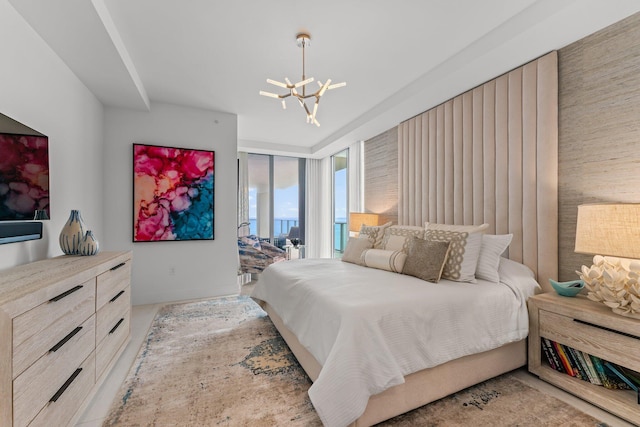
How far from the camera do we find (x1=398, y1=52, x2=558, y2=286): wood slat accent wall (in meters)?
2.36

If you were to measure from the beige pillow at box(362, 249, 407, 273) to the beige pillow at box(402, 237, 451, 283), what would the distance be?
6cm

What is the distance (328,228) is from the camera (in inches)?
259

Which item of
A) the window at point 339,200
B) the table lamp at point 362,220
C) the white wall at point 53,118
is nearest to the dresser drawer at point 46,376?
the white wall at point 53,118

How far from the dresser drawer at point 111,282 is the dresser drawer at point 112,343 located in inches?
10.0

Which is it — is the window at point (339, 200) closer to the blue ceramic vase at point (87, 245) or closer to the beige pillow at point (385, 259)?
the beige pillow at point (385, 259)

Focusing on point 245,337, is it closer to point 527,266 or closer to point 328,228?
point 527,266

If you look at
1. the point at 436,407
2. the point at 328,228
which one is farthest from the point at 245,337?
the point at 328,228

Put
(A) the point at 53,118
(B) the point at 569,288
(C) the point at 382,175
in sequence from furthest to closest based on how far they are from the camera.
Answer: (C) the point at 382,175, (A) the point at 53,118, (B) the point at 569,288

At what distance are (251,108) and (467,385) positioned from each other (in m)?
3.83

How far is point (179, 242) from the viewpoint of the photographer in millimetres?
3896

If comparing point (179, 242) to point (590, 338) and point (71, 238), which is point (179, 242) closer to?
point (71, 238)

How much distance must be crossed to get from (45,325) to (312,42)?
8.44 feet

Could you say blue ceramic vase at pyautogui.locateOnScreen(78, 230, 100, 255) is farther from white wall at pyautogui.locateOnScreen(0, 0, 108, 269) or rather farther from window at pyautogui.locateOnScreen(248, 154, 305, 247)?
window at pyautogui.locateOnScreen(248, 154, 305, 247)

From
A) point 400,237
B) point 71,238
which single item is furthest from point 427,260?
point 71,238
